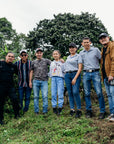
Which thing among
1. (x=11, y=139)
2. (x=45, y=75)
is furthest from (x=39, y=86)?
(x=11, y=139)

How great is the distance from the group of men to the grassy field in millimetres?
430

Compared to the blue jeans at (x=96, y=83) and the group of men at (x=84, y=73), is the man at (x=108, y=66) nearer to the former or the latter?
the group of men at (x=84, y=73)

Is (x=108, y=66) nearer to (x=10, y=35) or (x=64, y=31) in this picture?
(x=64, y=31)

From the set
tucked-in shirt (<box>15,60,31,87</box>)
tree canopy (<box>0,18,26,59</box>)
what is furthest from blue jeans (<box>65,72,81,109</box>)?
tree canopy (<box>0,18,26,59</box>)

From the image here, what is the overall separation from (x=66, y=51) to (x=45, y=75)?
50.5 feet

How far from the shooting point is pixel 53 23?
2136 cm

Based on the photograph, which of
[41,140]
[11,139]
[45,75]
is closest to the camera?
[41,140]

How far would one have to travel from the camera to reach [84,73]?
13.6ft

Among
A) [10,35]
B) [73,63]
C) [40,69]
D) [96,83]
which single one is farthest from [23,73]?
[10,35]

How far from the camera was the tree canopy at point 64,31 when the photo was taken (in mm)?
19766

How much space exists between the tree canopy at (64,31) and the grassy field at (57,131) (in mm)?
16000

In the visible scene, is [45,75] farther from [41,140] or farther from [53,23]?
[53,23]

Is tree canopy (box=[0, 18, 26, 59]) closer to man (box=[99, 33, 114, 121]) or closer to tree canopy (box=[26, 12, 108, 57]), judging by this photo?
tree canopy (box=[26, 12, 108, 57])

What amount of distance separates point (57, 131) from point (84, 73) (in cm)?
163
